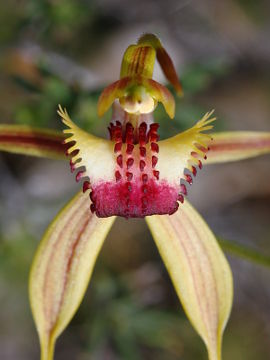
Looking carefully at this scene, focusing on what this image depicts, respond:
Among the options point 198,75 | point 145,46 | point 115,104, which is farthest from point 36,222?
point 145,46

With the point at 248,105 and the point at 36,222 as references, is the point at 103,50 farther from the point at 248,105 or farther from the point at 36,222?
the point at 36,222

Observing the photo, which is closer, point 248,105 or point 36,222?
point 36,222

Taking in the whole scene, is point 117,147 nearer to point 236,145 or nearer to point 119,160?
point 119,160

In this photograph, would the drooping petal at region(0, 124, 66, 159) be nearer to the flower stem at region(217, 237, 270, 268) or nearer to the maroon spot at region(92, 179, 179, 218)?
the maroon spot at region(92, 179, 179, 218)

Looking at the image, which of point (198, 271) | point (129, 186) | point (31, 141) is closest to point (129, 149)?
point (129, 186)

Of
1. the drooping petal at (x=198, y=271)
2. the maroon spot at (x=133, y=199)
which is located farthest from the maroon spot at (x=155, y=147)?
the drooping petal at (x=198, y=271)

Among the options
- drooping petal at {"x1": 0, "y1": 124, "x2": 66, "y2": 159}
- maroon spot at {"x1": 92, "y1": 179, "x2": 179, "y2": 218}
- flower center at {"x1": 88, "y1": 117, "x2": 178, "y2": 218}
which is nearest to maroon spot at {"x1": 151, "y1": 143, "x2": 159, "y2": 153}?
flower center at {"x1": 88, "y1": 117, "x2": 178, "y2": 218}

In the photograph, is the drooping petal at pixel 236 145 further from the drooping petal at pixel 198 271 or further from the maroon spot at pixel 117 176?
the maroon spot at pixel 117 176
